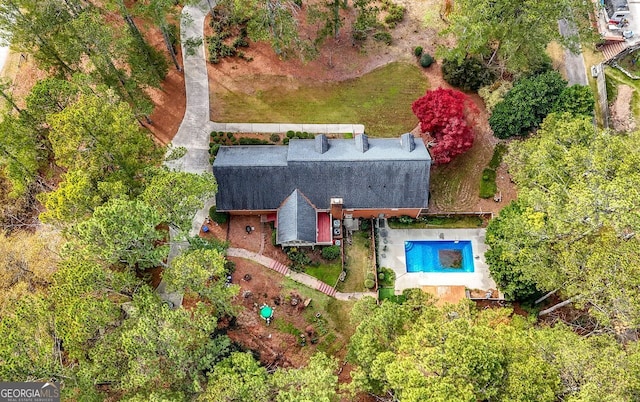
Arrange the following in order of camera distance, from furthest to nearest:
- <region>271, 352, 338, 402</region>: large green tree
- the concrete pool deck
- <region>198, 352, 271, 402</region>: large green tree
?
the concrete pool deck → <region>198, 352, 271, 402</region>: large green tree → <region>271, 352, 338, 402</region>: large green tree

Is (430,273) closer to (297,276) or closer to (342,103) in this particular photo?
(297,276)

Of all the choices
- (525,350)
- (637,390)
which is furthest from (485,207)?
(637,390)

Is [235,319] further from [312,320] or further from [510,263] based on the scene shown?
[510,263]

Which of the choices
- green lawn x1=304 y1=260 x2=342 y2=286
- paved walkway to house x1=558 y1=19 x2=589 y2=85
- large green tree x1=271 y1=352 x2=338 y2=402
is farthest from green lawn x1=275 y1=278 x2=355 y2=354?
paved walkway to house x1=558 y1=19 x2=589 y2=85

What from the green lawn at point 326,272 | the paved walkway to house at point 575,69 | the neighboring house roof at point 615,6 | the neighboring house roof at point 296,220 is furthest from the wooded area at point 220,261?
the neighboring house roof at point 615,6

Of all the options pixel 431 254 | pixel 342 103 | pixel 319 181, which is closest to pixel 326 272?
pixel 319 181

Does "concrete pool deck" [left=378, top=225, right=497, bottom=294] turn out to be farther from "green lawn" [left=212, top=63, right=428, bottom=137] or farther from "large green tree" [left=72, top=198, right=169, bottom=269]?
"large green tree" [left=72, top=198, right=169, bottom=269]

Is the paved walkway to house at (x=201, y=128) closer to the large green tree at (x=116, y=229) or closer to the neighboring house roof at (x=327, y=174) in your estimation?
the neighboring house roof at (x=327, y=174)
